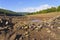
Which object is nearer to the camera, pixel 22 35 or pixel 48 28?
pixel 22 35

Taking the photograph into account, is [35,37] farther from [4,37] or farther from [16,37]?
[4,37]

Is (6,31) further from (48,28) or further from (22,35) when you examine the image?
(48,28)

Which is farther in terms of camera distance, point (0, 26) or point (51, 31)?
point (0, 26)

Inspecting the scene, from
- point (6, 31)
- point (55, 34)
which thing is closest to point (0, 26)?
point (6, 31)

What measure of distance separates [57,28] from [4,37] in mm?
3178

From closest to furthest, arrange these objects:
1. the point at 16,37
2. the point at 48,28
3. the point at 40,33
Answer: the point at 16,37, the point at 40,33, the point at 48,28

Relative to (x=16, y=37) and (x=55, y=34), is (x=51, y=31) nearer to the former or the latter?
(x=55, y=34)

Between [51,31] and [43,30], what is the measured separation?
1.51 feet

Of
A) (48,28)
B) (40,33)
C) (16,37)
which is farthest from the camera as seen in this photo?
(48,28)

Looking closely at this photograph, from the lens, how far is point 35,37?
8797mm

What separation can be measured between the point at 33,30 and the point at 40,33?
0.49 meters

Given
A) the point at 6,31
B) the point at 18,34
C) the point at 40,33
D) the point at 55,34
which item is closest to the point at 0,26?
the point at 6,31

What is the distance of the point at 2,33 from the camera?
921 centimetres

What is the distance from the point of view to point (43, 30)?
9672 mm
